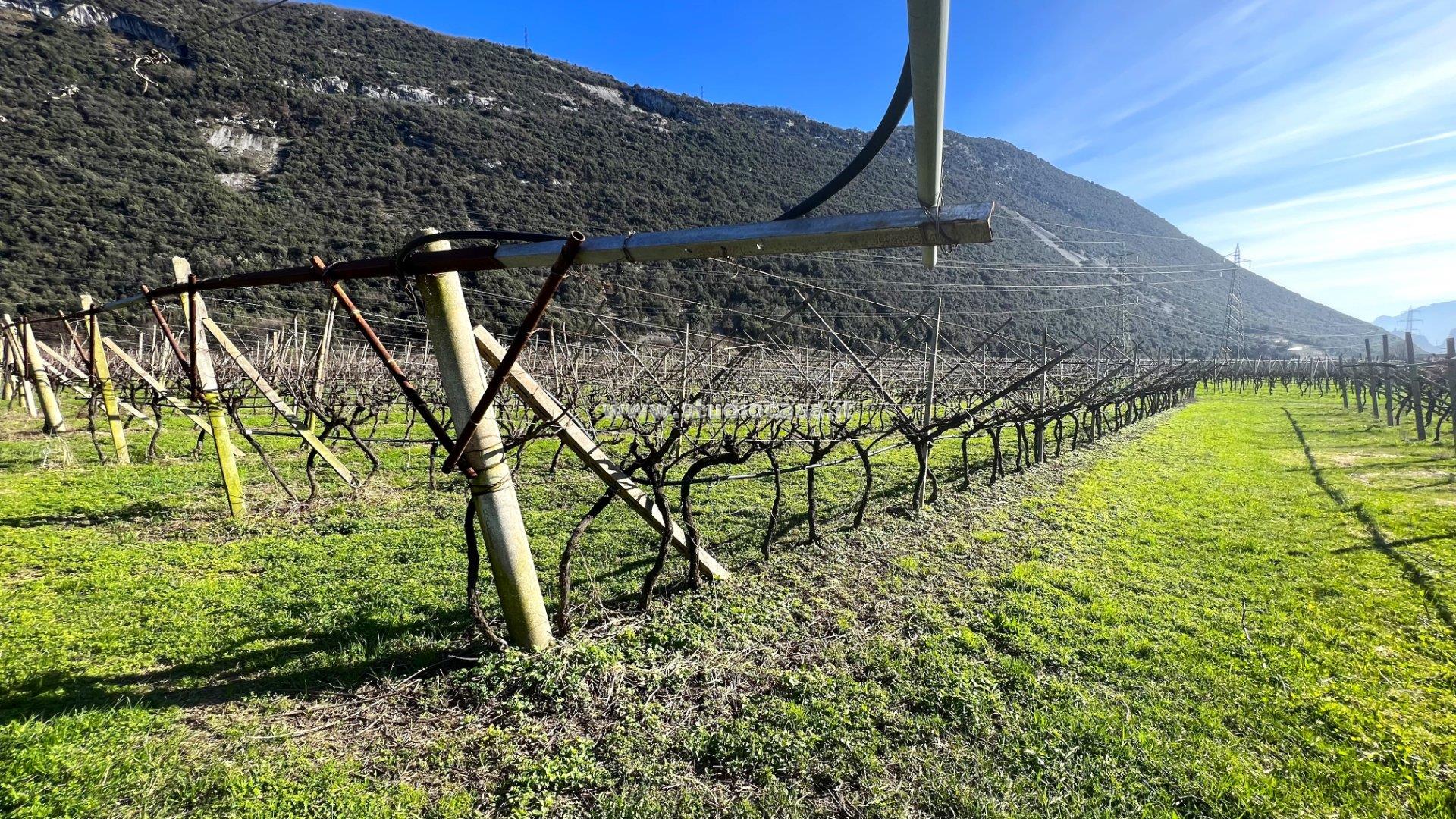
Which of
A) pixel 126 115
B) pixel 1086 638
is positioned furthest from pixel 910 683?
pixel 126 115

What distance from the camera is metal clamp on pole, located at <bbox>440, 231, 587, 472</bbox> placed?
2354 mm

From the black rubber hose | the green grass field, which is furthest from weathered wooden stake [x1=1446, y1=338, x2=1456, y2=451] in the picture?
the black rubber hose

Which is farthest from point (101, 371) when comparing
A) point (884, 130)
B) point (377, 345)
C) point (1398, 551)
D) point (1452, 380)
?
point (1452, 380)

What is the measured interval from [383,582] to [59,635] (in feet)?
6.39

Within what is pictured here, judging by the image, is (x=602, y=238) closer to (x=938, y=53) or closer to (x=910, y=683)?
(x=938, y=53)

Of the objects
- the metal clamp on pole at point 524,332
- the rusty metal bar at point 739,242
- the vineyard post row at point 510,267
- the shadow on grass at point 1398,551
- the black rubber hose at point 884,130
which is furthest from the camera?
the shadow on grass at point 1398,551

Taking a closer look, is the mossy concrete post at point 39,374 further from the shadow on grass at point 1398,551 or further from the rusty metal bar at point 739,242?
the shadow on grass at point 1398,551

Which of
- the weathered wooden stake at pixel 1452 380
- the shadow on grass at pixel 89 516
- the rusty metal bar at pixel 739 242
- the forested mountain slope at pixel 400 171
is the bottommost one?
the shadow on grass at pixel 89 516

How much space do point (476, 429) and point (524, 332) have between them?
821 millimetres

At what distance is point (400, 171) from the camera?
55312 millimetres

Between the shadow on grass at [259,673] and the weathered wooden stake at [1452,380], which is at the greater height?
the weathered wooden stake at [1452,380]

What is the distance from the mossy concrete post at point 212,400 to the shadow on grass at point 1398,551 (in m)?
12.0

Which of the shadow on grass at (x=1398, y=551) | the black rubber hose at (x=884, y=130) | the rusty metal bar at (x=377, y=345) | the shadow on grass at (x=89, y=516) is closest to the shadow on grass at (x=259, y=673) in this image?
the rusty metal bar at (x=377, y=345)

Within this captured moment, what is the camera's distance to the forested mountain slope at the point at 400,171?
3591cm
